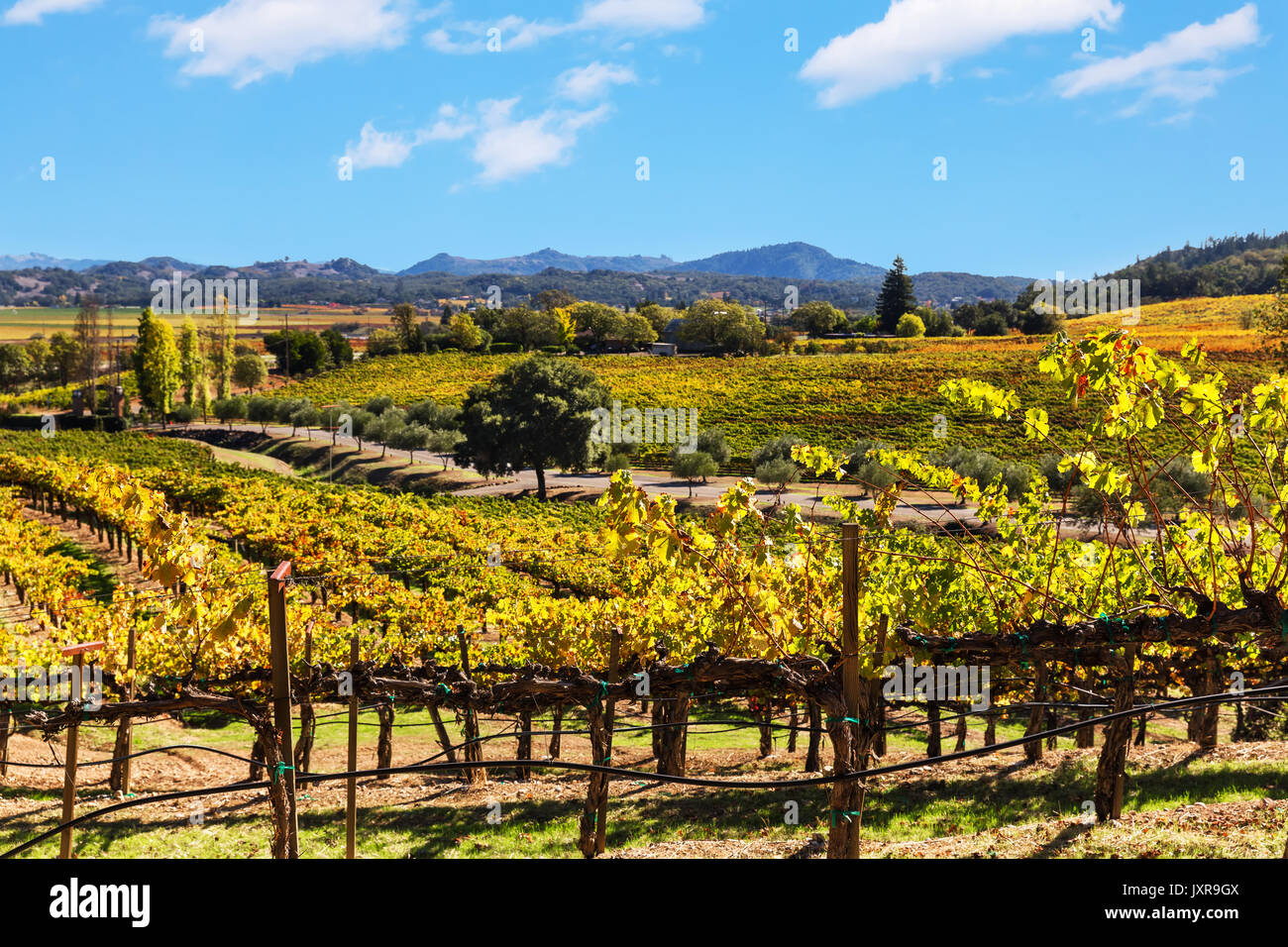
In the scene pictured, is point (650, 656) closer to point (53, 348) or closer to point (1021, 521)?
point (1021, 521)

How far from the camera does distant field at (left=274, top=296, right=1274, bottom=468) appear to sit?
64.2 m

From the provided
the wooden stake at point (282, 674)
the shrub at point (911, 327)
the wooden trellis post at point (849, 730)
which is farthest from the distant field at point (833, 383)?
the wooden stake at point (282, 674)

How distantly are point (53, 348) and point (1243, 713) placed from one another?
121487 mm

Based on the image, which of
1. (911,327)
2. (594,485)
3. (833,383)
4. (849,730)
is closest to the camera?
(849,730)

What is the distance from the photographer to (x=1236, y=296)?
130375mm

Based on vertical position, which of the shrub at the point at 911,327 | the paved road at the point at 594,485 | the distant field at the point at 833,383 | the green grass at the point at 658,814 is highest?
the shrub at the point at 911,327

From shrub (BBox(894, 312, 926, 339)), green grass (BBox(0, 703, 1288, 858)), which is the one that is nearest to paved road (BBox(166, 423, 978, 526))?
green grass (BBox(0, 703, 1288, 858))

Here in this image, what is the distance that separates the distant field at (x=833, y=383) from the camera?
211 ft

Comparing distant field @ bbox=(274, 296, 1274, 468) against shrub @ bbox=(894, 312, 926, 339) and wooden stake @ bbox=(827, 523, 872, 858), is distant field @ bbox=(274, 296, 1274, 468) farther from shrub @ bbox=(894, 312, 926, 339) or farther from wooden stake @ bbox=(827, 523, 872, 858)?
wooden stake @ bbox=(827, 523, 872, 858)

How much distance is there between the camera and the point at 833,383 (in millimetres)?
80188

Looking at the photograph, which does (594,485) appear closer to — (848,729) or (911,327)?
(848,729)

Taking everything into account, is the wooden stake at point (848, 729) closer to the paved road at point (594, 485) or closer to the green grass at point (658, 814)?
the green grass at point (658, 814)

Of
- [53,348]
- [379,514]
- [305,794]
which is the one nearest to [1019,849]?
[305,794]

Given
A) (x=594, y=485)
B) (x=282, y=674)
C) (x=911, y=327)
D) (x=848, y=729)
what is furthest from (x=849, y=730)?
(x=911, y=327)
